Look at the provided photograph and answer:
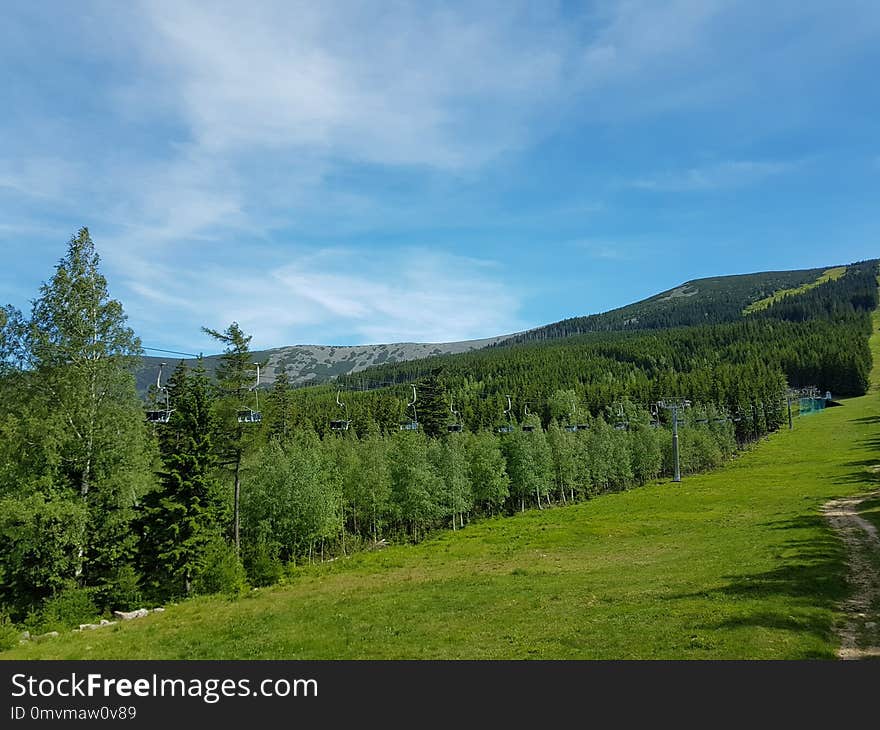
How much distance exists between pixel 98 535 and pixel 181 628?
30.5 feet

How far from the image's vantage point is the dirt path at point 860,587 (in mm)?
16453

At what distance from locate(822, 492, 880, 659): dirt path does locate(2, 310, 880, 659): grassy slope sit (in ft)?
1.90

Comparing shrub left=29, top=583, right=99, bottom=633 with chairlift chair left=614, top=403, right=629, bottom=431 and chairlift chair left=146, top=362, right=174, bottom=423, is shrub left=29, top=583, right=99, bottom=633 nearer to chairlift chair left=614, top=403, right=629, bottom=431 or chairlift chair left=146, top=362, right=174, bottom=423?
chairlift chair left=146, top=362, right=174, bottom=423

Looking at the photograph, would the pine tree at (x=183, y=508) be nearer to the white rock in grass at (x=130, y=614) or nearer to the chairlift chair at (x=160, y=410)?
the chairlift chair at (x=160, y=410)

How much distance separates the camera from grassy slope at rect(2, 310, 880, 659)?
733 inches

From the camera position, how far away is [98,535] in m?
31.3

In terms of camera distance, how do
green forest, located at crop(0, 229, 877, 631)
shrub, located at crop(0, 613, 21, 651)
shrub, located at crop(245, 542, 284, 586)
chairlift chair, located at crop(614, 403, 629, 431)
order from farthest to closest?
1. chairlift chair, located at crop(614, 403, 629, 431)
2. shrub, located at crop(245, 542, 284, 586)
3. green forest, located at crop(0, 229, 877, 631)
4. shrub, located at crop(0, 613, 21, 651)

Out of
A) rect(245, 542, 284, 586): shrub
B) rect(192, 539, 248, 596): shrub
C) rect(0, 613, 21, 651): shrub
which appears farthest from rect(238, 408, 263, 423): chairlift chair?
rect(0, 613, 21, 651): shrub

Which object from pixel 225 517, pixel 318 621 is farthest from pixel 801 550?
pixel 225 517

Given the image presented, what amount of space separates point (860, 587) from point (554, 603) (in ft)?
42.3

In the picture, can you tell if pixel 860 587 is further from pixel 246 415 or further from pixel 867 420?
pixel 867 420

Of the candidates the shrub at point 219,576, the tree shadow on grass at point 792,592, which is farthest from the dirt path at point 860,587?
the shrub at point 219,576

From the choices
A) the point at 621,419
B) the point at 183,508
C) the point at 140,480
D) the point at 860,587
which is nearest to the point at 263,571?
the point at 183,508

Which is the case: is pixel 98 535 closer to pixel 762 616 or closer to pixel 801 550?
pixel 762 616
